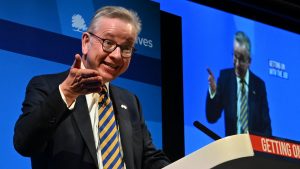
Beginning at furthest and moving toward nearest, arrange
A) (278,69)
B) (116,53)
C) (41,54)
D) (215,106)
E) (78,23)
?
Result: (278,69)
(215,106)
(78,23)
(41,54)
(116,53)

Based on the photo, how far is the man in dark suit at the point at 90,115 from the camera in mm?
2125

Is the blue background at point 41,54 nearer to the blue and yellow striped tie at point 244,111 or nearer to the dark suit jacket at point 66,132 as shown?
the blue and yellow striped tie at point 244,111

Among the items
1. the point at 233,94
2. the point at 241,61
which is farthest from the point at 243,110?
the point at 241,61

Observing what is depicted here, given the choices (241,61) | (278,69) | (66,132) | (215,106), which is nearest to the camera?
(66,132)

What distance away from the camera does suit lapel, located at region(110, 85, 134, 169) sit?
2.47m

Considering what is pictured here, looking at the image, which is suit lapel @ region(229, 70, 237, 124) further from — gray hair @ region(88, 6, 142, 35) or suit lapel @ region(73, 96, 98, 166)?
suit lapel @ region(73, 96, 98, 166)

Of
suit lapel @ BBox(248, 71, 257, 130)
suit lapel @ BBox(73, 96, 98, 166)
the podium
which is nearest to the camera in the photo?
the podium

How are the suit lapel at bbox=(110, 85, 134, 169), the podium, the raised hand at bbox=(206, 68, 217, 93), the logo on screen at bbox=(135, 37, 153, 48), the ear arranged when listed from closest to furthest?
the podium
the suit lapel at bbox=(110, 85, 134, 169)
the ear
the logo on screen at bbox=(135, 37, 153, 48)
the raised hand at bbox=(206, 68, 217, 93)

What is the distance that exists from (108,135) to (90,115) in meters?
0.11

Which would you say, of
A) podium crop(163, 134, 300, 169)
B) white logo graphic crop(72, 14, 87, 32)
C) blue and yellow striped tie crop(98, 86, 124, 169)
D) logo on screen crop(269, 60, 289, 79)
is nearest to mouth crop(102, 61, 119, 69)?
blue and yellow striped tie crop(98, 86, 124, 169)

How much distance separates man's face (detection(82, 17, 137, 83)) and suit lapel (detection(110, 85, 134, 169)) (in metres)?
0.17

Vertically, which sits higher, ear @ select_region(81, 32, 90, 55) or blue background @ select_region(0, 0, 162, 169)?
blue background @ select_region(0, 0, 162, 169)

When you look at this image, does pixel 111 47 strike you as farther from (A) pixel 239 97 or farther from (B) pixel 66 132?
(A) pixel 239 97

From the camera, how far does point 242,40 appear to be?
15.7 feet
